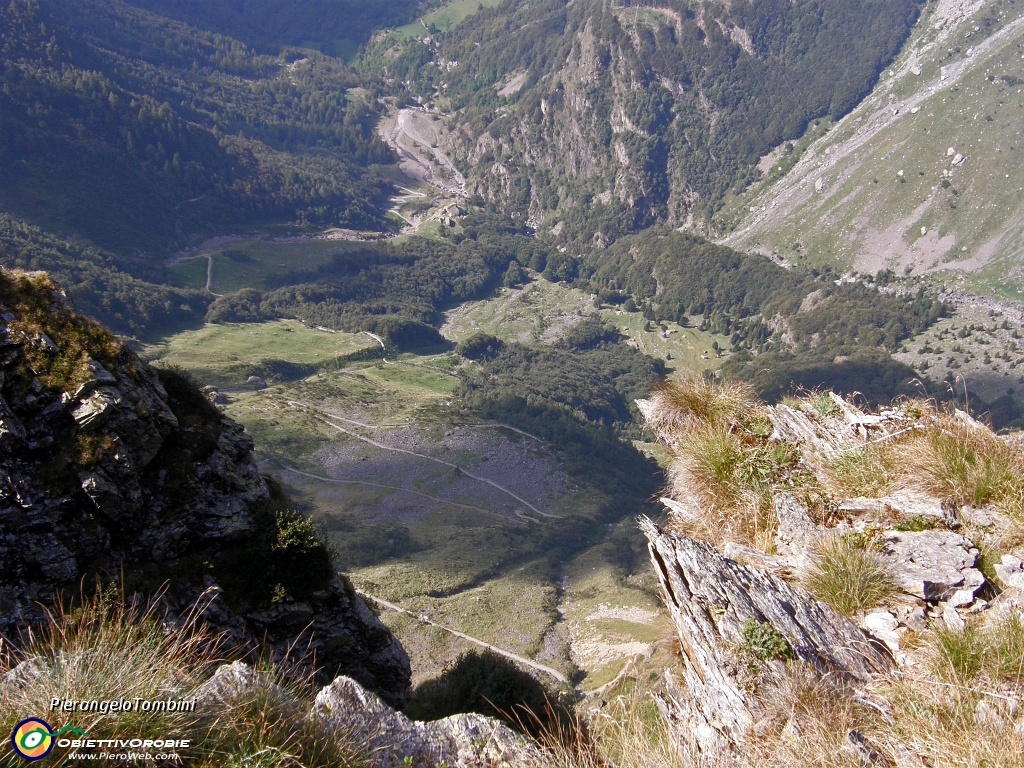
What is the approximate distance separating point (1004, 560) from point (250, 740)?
9.05m

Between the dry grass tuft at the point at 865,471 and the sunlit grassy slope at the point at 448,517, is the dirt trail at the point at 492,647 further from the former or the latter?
the dry grass tuft at the point at 865,471

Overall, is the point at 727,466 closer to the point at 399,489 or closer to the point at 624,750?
the point at 624,750

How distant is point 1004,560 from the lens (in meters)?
7.21

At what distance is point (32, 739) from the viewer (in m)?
4.57

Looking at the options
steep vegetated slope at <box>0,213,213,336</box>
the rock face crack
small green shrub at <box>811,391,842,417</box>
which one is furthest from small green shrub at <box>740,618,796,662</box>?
steep vegetated slope at <box>0,213,213,336</box>

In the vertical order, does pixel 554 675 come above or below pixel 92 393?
below

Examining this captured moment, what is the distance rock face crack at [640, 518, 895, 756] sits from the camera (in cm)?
667

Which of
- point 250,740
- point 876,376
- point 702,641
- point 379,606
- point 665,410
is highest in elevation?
point 665,410

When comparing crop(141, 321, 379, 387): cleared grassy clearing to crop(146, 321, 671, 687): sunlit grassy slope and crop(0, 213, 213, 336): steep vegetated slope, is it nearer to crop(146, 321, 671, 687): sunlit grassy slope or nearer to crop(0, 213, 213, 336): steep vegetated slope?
crop(146, 321, 671, 687): sunlit grassy slope

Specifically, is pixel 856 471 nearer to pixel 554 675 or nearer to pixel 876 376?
pixel 554 675

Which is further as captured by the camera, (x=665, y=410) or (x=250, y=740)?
(x=665, y=410)

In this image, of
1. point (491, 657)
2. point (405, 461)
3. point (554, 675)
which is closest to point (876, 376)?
point (405, 461)

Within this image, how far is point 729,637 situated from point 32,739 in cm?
718

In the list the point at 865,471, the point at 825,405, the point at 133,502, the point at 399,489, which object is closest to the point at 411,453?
the point at 399,489
